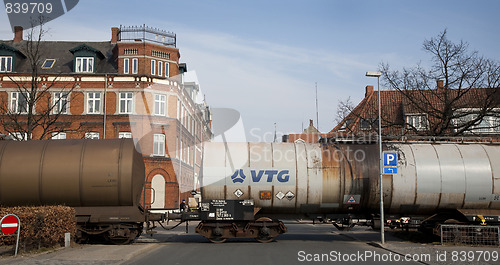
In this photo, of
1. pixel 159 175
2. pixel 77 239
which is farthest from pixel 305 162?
pixel 159 175

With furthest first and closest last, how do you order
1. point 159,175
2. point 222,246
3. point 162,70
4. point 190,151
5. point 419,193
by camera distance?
1. point 190,151
2. point 162,70
3. point 159,175
4. point 419,193
5. point 222,246

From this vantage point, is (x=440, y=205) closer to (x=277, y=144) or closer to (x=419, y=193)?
(x=419, y=193)

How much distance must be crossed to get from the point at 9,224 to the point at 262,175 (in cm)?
901

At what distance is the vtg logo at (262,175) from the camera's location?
1841cm

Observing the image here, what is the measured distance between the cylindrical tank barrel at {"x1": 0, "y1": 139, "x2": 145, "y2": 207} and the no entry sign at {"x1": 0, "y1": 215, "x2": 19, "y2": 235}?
3.33 meters

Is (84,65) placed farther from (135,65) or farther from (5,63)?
(5,63)

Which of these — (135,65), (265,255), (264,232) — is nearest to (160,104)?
(135,65)

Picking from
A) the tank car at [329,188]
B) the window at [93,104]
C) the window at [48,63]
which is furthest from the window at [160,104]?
the tank car at [329,188]

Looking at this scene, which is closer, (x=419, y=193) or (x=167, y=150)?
(x=419, y=193)

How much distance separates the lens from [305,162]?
18734 mm

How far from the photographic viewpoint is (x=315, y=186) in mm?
18484

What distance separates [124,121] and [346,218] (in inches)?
1061

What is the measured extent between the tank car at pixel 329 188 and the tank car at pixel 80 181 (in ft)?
10.1

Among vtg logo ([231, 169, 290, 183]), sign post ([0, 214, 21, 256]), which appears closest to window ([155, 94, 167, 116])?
vtg logo ([231, 169, 290, 183])
